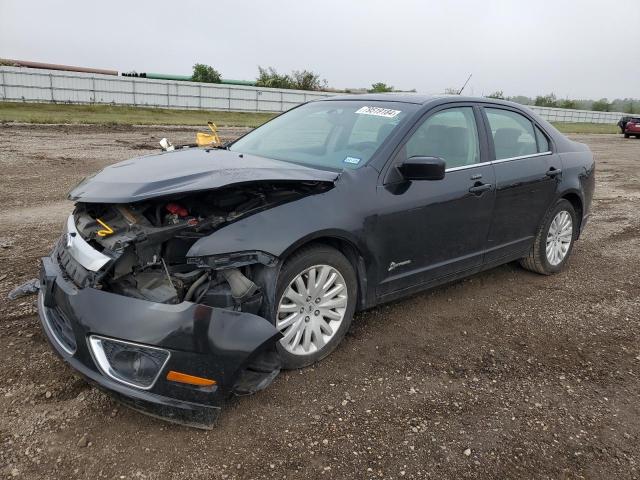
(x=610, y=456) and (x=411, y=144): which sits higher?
(x=411, y=144)

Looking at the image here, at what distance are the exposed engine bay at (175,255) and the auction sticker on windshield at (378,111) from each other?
1318 mm

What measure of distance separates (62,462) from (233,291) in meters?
1.10

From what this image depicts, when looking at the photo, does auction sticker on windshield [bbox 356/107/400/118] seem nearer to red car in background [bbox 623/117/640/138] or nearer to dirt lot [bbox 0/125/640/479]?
dirt lot [bbox 0/125/640/479]

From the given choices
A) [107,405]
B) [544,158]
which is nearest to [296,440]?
[107,405]

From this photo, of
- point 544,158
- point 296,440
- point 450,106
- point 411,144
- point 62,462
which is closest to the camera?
point 62,462

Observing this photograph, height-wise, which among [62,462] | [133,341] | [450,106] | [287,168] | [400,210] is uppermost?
[450,106]

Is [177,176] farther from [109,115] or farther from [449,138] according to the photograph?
[109,115]

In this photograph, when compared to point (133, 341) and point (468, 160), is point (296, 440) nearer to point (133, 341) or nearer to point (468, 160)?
point (133, 341)

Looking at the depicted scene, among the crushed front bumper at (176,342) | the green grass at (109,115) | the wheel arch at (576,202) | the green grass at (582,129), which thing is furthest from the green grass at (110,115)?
the green grass at (582,129)

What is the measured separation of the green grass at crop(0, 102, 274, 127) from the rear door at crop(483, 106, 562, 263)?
1962cm

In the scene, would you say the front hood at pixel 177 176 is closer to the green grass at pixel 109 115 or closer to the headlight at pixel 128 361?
the headlight at pixel 128 361

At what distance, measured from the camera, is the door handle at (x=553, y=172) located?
4.82 m

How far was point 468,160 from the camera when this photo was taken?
13.5ft

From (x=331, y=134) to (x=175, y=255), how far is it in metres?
1.72
